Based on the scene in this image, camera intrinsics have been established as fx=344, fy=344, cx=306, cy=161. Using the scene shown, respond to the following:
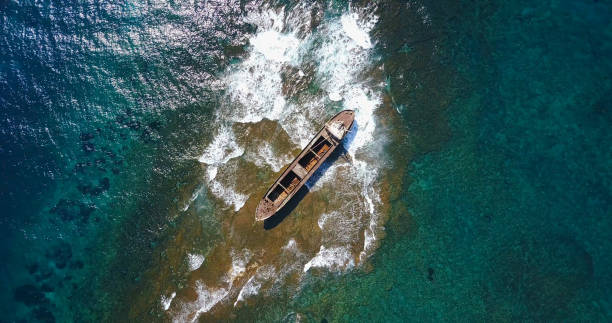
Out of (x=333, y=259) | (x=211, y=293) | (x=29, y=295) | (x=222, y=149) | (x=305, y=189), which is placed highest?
(x=29, y=295)

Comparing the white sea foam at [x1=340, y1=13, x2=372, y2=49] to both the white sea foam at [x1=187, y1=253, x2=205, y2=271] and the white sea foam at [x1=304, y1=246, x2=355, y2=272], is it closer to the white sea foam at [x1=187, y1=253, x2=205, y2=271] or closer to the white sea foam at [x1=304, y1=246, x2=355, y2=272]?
the white sea foam at [x1=304, y1=246, x2=355, y2=272]

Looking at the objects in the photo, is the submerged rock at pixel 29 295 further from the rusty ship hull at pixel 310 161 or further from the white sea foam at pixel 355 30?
the white sea foam at pixel 355 30

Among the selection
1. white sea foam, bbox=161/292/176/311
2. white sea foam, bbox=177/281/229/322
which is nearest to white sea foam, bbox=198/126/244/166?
white sea foam, bbox=177/281/229/322

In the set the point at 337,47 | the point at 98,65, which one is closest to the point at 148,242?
the point at 98,65

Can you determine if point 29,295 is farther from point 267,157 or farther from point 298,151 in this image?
point 298,151

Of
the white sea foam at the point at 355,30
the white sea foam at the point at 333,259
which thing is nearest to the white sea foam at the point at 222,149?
the white sea foam at the point at 333,259

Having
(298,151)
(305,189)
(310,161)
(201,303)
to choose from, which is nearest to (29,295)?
(201,303)
